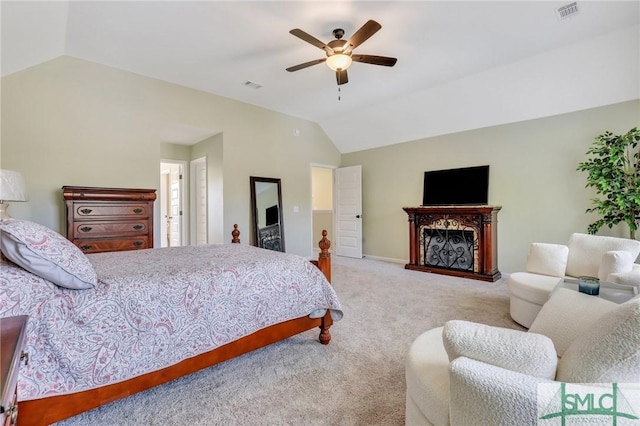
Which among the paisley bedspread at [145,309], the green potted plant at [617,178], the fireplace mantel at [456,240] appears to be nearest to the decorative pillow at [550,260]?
the green potted plant at [617,178]

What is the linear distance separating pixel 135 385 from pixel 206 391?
40 cm

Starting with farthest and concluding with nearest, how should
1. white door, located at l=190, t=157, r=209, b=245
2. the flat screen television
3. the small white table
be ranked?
white door, located at l=190, t=157, r=209, b=245 < the flat screen television < the small white table

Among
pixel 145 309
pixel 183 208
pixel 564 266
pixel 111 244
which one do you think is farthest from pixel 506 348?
pixel 183 208

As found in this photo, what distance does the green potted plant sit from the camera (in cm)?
315

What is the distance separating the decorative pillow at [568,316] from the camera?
1.23 m

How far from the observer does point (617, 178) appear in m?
3.25

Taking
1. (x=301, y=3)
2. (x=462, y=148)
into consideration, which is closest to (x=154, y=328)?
(x=301, y=3)

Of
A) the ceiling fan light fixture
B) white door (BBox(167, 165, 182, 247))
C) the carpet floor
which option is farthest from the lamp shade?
white door (BBox(167, 165, 182, 247))

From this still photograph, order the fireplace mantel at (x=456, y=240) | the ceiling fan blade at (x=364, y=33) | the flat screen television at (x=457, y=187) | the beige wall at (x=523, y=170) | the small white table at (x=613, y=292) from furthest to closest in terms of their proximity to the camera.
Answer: the flat screen television at (x=457, y=187), the fireplace mantel at (x=456, y=240), the beige wall at (x=523, y=170), the ceiling fan blade at (x=364, y=33), the small white table at (x=613, y=292)

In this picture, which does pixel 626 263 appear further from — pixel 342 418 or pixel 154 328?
pixel 154 328

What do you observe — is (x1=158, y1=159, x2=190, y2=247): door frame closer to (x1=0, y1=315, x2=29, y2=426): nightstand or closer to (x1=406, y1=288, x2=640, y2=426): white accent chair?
(x1=0, y1=315, x2=29, y2=426): nightstand

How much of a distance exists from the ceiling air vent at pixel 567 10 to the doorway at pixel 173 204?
5931mm

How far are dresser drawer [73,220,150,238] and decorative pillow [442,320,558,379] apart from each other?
11.8 ft

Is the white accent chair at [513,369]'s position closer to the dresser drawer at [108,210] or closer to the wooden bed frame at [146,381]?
the wooden bed frame at [146,381]
